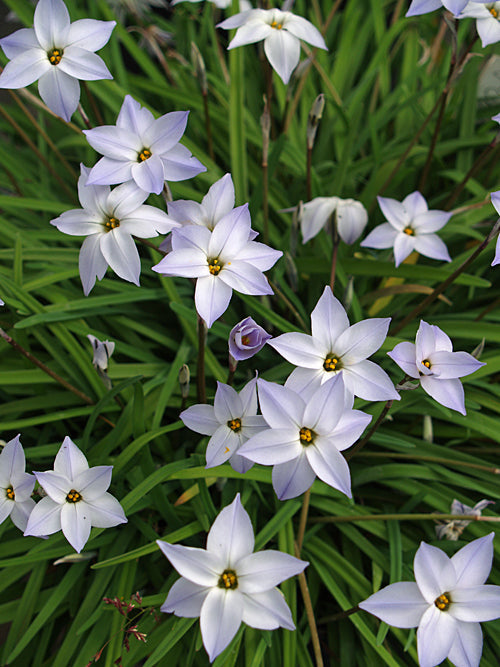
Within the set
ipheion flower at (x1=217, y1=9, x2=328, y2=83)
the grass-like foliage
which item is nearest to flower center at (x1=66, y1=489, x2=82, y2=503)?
the grass-like foliage

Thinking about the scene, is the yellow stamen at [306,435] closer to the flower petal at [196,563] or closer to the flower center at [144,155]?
the flower petal at [196,563]

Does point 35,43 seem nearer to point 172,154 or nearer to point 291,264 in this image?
point 172,154

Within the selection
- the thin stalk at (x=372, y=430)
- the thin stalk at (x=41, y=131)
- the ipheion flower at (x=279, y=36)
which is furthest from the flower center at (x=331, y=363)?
the thin stalk at (x=41, y=131)

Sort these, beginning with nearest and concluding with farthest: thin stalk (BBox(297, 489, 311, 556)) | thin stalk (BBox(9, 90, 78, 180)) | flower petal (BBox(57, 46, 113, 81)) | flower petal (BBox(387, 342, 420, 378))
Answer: flower petal (BBox(387, 342, 420, 378)) → flower petal (BBox(57, 46, 113, 81)) → thin stalk (BBox(297, 489, 311, 556)) → thin stalk (BBox(9, 90, 78, 180))

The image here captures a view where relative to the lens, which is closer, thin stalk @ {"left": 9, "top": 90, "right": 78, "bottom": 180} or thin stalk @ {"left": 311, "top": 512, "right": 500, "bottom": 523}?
thin stalk @ {"left": 311, "top": 512, "right": 500, "bottom": 523}

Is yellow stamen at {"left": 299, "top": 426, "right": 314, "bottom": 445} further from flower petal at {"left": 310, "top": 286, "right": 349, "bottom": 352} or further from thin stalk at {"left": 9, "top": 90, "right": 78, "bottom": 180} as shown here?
thin stalk at {"left": 9, "top": 90, "right": 78, "bottom": 180}

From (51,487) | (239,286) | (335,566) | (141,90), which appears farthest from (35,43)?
(335,566)

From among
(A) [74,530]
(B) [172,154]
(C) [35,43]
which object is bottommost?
(A) [74,530]
